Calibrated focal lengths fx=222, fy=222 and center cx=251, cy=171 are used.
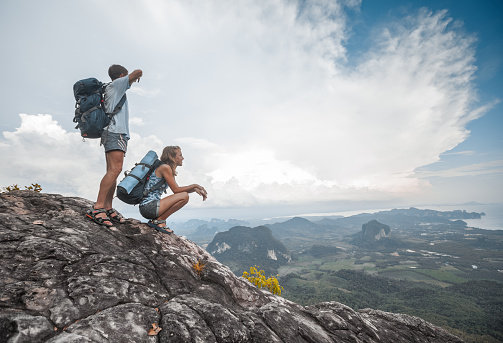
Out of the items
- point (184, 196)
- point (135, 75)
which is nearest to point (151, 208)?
point (184, 196)

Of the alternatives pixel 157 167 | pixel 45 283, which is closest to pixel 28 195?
pixel 157 167

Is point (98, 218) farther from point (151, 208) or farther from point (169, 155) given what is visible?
point (169, 155)

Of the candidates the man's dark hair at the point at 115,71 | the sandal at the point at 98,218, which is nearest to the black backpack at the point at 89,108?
the man's dark hair at the point at 115,71

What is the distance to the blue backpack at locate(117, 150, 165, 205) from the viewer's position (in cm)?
739

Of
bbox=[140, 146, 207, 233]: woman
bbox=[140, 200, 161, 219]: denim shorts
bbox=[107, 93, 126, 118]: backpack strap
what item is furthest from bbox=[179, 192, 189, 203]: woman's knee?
bbox=[107, 93, 126, 118]: backpack strap

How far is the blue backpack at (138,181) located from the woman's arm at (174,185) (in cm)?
35

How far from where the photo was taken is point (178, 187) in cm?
817

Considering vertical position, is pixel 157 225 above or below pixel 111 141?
below

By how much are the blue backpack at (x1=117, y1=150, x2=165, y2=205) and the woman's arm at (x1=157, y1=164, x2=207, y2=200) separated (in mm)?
352

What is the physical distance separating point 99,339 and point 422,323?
11591mm

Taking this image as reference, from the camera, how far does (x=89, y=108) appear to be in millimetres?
7191

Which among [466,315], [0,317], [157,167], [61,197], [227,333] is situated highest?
[157,167]

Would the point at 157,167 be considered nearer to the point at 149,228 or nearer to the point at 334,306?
the point at 149,228

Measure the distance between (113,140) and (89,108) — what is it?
3.91 feet
